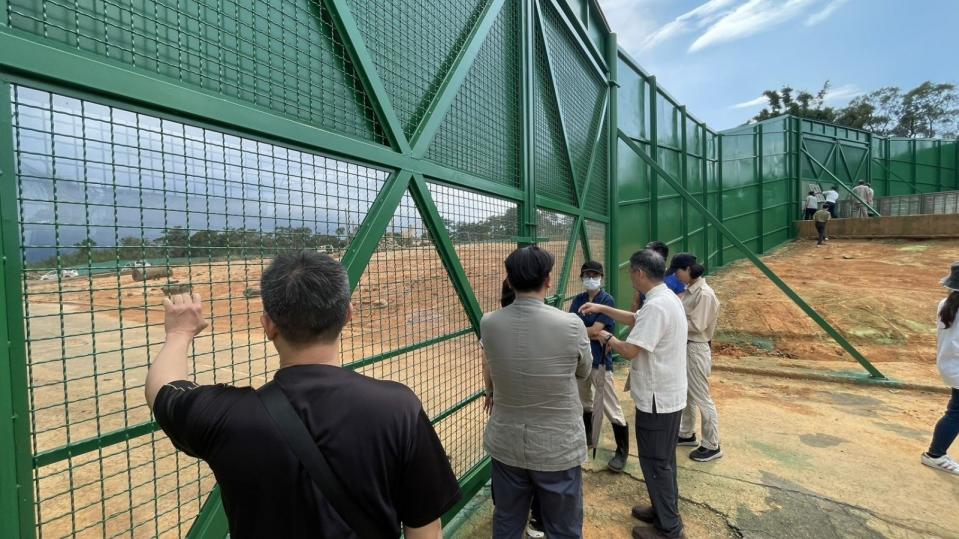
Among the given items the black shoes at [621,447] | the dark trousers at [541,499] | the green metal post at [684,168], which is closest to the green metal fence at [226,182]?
the dark trousers at [541,499]

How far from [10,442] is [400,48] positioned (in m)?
2.26

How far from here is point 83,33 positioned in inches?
48.9

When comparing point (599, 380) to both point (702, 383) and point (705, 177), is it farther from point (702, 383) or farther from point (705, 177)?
point (705, 177)

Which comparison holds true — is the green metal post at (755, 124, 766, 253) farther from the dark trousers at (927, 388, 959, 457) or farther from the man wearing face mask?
the man wearing face mask

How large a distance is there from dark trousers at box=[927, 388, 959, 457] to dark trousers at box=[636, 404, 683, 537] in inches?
103

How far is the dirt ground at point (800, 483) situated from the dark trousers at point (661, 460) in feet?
1.04

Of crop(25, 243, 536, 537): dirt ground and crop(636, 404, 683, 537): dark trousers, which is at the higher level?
crop(25, 243, 536, 537): dirt ground

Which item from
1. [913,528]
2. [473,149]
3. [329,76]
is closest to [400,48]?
[329,76]

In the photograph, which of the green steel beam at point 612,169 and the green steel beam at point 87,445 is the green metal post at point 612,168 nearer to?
the green steel beam at point 612,169

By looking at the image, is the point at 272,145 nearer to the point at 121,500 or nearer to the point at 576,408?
the point at 576,408

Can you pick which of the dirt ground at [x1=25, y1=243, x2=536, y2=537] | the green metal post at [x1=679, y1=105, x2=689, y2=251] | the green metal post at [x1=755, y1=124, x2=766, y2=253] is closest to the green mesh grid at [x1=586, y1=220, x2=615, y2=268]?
the dirt ground at [x1=25, y1=243, x2=536, y2=537]

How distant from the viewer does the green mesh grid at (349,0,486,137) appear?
228 cm

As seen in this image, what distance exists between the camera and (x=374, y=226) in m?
2.13

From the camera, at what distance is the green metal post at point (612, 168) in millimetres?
6715
